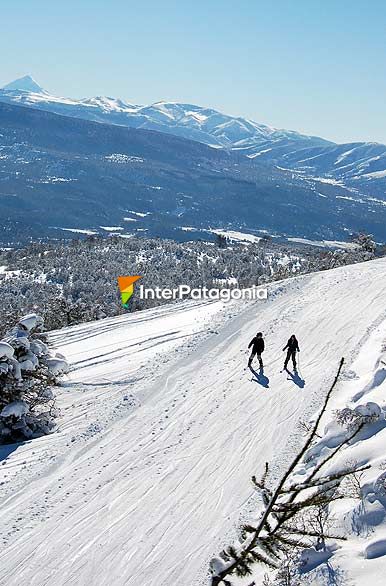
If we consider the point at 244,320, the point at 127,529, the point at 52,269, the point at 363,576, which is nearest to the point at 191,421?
the point at 127,529

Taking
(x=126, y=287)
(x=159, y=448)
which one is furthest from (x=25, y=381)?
(x=126, y=287)

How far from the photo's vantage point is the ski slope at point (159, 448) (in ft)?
31.1

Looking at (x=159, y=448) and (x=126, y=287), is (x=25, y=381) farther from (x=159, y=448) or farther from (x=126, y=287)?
(x=126, y=287)

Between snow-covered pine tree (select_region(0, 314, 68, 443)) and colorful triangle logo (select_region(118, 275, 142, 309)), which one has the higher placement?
snow-covered pine tree (select_region(0, 314, 68, 443))

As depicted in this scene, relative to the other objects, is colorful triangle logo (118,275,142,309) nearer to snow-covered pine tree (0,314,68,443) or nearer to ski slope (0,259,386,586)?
ski slope (0,259,386,586)

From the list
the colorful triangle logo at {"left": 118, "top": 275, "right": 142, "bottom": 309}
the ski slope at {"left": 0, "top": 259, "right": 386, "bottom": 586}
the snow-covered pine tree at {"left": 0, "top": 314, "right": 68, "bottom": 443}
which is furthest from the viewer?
the colorful triangle logo at {"left": 118, "top": 275, "right": 142, "bottom": 309}

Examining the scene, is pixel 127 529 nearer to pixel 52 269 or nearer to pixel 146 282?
pixel 146 282

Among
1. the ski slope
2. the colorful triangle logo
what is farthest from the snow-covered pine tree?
the colorful triangle logo

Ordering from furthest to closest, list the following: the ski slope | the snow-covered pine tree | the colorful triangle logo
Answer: the colorful triangle logo
the snow-covered pine tree
the ski slope

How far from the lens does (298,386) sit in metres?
17.2

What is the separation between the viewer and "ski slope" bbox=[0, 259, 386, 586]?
31.1 ft

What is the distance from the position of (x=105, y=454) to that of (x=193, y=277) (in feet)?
284

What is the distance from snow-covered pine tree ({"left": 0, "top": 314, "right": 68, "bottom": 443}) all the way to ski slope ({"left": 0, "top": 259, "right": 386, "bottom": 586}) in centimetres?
69

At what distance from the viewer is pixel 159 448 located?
1367 centimetres
